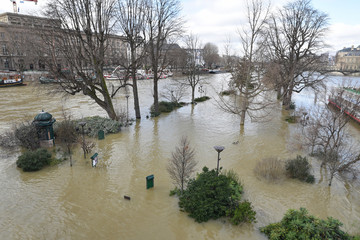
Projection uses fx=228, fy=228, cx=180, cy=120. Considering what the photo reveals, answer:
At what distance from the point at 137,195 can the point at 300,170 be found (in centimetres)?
799

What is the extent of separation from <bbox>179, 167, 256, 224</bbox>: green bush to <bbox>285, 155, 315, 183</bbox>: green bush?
3.78m

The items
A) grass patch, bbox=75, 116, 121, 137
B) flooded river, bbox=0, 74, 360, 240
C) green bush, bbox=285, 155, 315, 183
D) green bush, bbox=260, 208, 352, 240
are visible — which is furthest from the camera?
grass patch, bbox=75, 116, 121, 137

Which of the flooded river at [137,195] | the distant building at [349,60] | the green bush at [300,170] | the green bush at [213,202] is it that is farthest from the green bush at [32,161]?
the distant building at [349,60]

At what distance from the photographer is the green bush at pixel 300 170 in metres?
11.2

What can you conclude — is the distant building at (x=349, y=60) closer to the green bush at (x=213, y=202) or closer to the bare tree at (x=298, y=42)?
the bare tree at (x=298, y=42)

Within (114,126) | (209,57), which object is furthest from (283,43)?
(209,57)

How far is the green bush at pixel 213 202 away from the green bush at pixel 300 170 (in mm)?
3784

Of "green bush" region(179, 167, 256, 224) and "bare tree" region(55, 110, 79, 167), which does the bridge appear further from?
"bare tree" region(55, 110, 79, 167)

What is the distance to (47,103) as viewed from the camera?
101 ft

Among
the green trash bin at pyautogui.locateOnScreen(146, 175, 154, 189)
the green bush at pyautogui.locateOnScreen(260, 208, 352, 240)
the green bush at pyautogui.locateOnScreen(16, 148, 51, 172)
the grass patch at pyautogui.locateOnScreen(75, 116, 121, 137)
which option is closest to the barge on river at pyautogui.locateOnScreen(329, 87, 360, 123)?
the green bush at pyautogui.locateOnScreen(260, 208, 352, 240)

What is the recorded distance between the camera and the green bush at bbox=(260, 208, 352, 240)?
697 centimetres

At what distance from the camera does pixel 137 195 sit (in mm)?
9938

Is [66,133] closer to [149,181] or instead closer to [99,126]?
[99,126]

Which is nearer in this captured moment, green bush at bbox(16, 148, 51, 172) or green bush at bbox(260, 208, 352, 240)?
green bush at bbox(260, 208, 352, 240)
